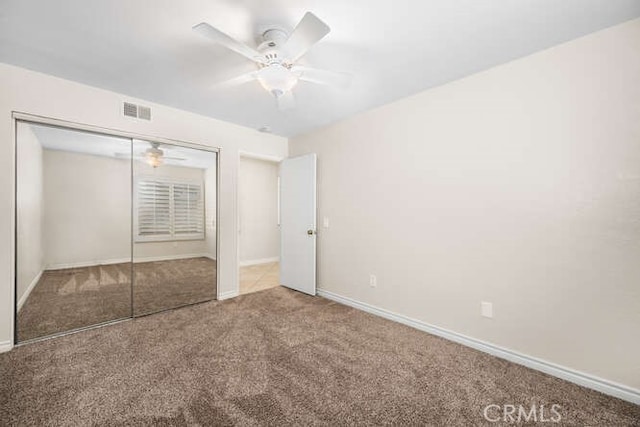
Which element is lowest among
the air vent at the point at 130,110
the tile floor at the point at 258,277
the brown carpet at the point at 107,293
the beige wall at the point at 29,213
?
the tile floor at the point at 258,277

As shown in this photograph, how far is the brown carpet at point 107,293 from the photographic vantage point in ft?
7.98

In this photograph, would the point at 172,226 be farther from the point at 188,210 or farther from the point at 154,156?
the point at 154,156

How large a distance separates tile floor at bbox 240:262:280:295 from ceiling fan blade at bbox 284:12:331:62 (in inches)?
127

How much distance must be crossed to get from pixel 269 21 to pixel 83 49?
5.01 feet

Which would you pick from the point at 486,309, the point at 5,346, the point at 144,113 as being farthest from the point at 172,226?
the point at 486,309

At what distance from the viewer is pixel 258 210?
5812 mm

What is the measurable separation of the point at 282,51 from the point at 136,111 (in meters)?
2.12

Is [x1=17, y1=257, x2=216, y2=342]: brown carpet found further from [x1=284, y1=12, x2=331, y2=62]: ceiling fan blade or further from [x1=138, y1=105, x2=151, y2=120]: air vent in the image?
[x1=284, y1=12, x2=331, y2=62]: ceiling fan blade

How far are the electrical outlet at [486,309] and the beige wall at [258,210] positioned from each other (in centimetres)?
427

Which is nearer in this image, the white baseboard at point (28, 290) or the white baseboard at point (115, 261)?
the white baseboard at point (28, 290)

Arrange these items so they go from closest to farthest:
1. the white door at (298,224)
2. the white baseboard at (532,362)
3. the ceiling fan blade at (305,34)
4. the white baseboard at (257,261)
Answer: the ceiling fan blade at (305,34), the white baseboard at (532,362), the white door at (298,224), the white baseboard at (257,261)

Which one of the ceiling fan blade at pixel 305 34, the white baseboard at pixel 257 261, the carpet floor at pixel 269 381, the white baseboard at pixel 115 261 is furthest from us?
the white baseboard at pixel 257 261

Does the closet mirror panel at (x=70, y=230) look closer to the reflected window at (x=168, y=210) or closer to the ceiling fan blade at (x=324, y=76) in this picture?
the reflected window at (x=168, y=210)

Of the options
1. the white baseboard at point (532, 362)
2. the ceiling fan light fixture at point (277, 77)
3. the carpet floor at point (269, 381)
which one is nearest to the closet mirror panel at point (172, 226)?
the carpet floor at point (269, 381)
